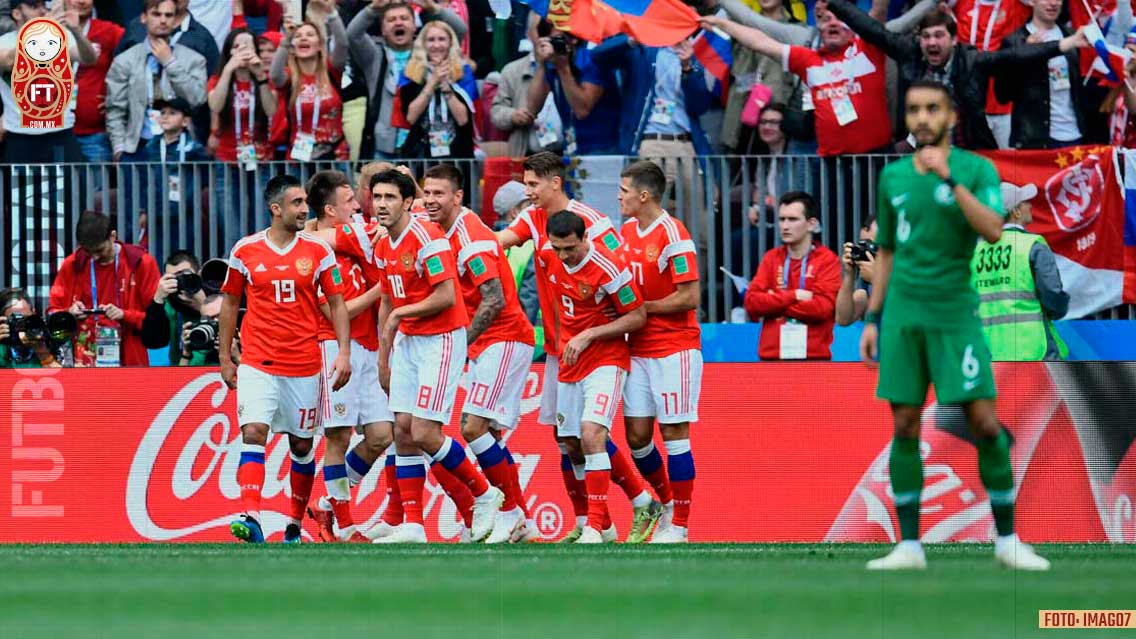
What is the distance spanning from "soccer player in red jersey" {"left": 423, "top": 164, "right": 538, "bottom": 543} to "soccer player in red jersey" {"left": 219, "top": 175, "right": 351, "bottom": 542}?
850 mm

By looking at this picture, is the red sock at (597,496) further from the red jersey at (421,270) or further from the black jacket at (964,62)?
the black jacket at (964,62)

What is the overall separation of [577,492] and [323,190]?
2789 mm

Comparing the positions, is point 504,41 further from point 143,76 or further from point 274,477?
point 274,477

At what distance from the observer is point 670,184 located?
45.4 feet

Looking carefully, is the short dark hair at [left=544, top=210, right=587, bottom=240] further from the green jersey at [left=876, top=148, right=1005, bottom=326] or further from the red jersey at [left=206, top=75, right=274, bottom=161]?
the red jersey at [left=206, top=75, right=274, bottom=161]

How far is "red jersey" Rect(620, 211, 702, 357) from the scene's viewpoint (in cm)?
1173

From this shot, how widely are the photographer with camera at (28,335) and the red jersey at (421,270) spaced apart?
3.10 m

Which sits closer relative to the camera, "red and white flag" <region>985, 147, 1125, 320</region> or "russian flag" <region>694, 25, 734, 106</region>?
"red and white flag" <region>985, 147, 1125, 320</region>

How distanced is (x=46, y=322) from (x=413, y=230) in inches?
139

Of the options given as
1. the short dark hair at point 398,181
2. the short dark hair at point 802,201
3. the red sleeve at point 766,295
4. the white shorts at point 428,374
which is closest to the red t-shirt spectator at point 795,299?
the red sleeve at point 766,295

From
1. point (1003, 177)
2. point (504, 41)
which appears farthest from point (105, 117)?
point (1003, 177)

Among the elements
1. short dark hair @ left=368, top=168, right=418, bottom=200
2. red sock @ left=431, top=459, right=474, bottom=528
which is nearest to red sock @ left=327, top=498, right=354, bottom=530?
red sock @ left=431, top=459, right=474, bottom=528

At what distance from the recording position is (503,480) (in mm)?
11859

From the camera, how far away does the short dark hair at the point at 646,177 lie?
1170cm
